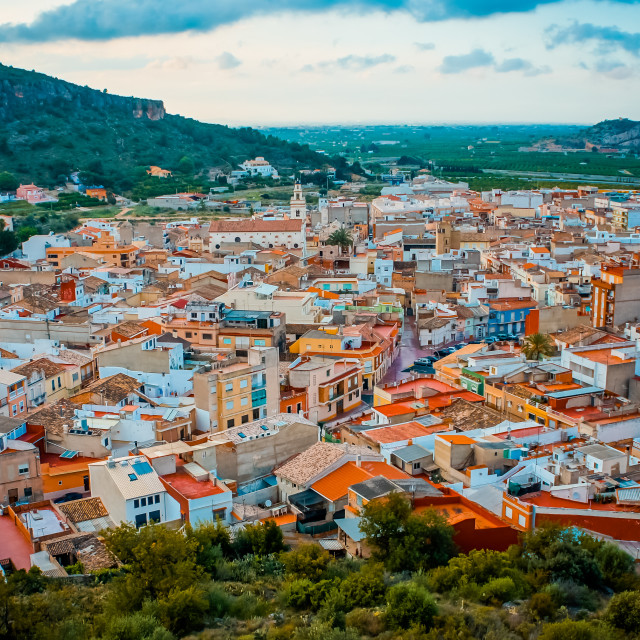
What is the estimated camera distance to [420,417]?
16188 mm

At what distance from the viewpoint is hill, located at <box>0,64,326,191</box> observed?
64.4 m

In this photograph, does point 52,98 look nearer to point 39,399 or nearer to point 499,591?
point 39,399

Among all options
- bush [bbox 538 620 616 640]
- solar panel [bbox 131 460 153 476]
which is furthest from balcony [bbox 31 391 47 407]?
bush [bbox 538 620 616 640]

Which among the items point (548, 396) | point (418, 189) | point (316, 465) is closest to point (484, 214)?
point (418, 189)

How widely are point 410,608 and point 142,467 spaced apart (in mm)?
5565

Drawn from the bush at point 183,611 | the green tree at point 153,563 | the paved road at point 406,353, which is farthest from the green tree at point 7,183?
the bush at point 183,611

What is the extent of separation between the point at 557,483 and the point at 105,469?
6787 mm

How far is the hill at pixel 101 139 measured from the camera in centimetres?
6438

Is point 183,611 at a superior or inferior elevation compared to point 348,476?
superior

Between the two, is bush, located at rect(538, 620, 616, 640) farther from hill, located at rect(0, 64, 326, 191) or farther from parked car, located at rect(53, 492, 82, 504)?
hill, located at rect(0, 64, 326, 191)

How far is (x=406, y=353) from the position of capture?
24.2 m

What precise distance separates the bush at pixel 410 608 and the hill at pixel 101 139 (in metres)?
55.8

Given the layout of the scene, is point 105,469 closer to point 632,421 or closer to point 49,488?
point 49,488

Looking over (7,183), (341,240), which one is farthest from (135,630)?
(7,183)
